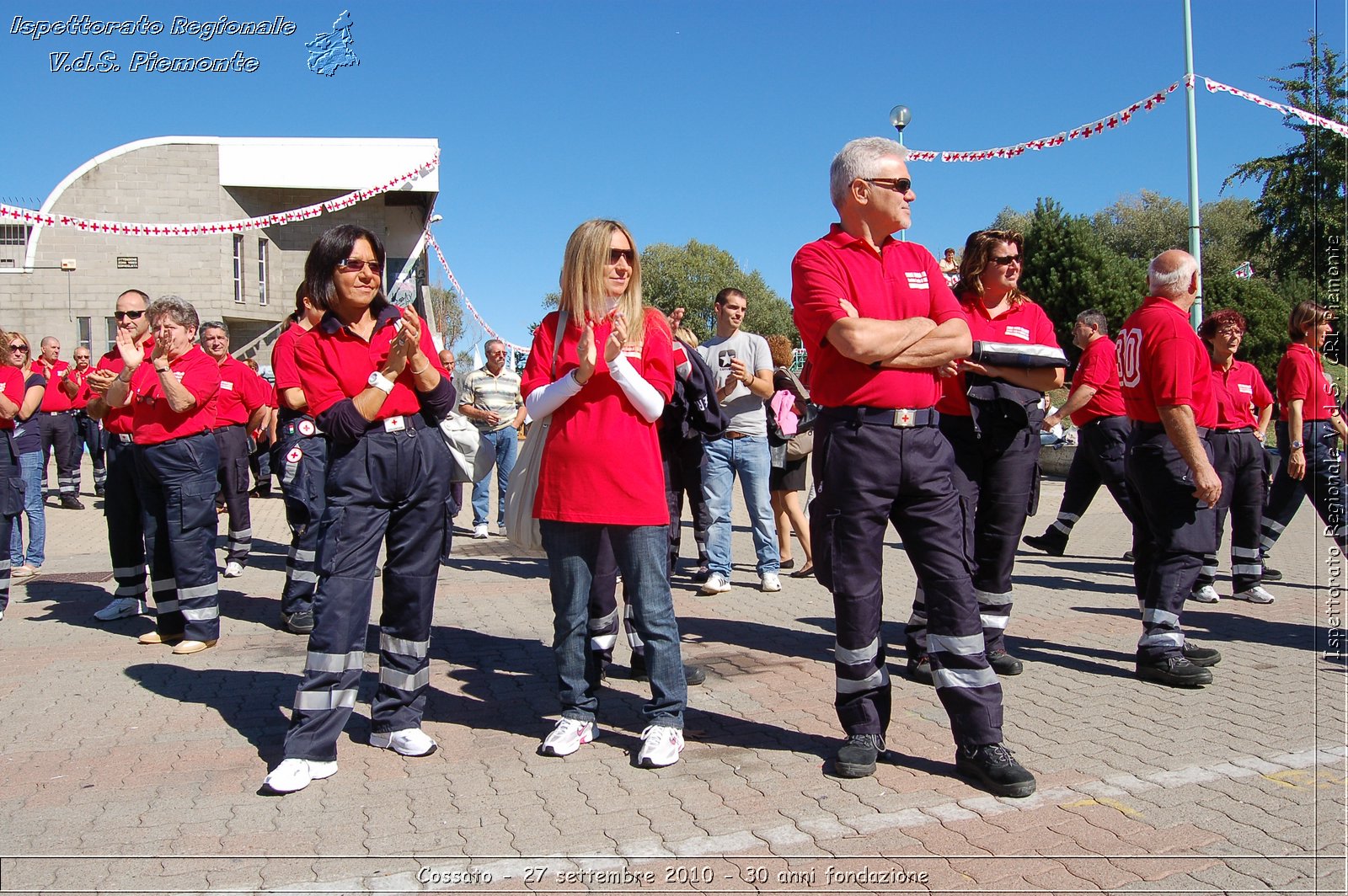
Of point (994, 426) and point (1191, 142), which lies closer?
point (994, 426)

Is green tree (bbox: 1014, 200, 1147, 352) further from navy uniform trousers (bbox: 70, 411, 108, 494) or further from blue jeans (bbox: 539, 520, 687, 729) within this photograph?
blue jeans (bbox: 539, 520, 687, 729)

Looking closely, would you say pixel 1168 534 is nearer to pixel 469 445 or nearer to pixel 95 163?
pixel 469 445

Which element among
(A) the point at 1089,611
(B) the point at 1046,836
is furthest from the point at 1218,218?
→ (B) the point at 1046,836

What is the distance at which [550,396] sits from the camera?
4.15 metres

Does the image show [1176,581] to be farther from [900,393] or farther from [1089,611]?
[900,393]

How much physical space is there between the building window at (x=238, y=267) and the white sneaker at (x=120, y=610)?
29207 mm

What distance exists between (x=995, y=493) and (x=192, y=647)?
4.72 meters

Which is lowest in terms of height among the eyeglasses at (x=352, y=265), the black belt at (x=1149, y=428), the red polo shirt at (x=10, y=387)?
the black belt at (x=1149, y=428)

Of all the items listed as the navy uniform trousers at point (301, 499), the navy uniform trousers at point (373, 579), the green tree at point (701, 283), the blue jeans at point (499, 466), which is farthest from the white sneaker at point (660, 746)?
the green tree at point (701, 283)

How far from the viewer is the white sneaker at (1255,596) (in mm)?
7512

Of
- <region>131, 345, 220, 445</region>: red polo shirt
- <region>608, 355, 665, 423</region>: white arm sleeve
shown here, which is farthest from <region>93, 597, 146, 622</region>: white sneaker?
<region>608, 355, 665, 423</region>: white arm sleeve

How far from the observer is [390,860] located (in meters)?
3.24

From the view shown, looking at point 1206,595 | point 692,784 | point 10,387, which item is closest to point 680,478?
point 692,784

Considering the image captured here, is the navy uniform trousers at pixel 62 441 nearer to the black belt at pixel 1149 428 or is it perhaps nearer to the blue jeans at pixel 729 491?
the blue jeans at pixel 729 491
